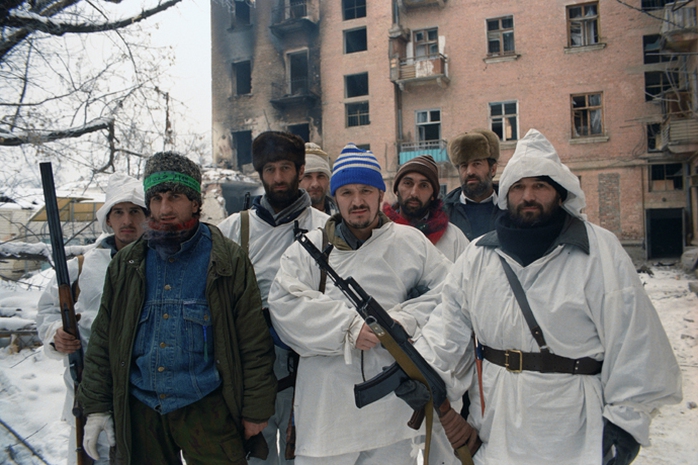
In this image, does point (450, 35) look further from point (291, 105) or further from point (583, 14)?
point (291, 105)

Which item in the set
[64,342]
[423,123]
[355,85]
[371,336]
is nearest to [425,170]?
[371,336]

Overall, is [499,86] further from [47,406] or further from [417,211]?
[47,406]

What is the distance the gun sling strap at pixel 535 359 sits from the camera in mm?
1842

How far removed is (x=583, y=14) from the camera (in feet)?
57.5

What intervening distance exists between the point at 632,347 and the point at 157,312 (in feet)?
6.81

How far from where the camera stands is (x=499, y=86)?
18.7 m

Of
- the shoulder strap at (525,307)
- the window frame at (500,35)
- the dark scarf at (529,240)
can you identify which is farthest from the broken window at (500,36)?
the shoulder strap at (525,307)

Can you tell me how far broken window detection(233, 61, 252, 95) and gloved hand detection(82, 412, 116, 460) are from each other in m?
24.4

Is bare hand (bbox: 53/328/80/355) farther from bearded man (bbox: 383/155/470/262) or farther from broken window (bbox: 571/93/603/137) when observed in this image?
broken window (bbox: 571/93/603/137)

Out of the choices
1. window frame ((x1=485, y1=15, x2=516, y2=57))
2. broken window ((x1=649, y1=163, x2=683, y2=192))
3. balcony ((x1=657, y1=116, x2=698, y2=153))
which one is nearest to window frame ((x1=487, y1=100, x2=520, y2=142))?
window frame ((x1=485, y1=15, x2=516, y2=57))

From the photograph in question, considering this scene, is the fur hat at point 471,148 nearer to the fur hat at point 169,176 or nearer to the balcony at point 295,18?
the fur hat at point 169,176

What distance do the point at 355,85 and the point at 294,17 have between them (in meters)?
4.62

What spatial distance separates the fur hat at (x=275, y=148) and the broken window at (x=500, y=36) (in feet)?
58.9

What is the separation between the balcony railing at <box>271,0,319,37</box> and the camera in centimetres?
2208
